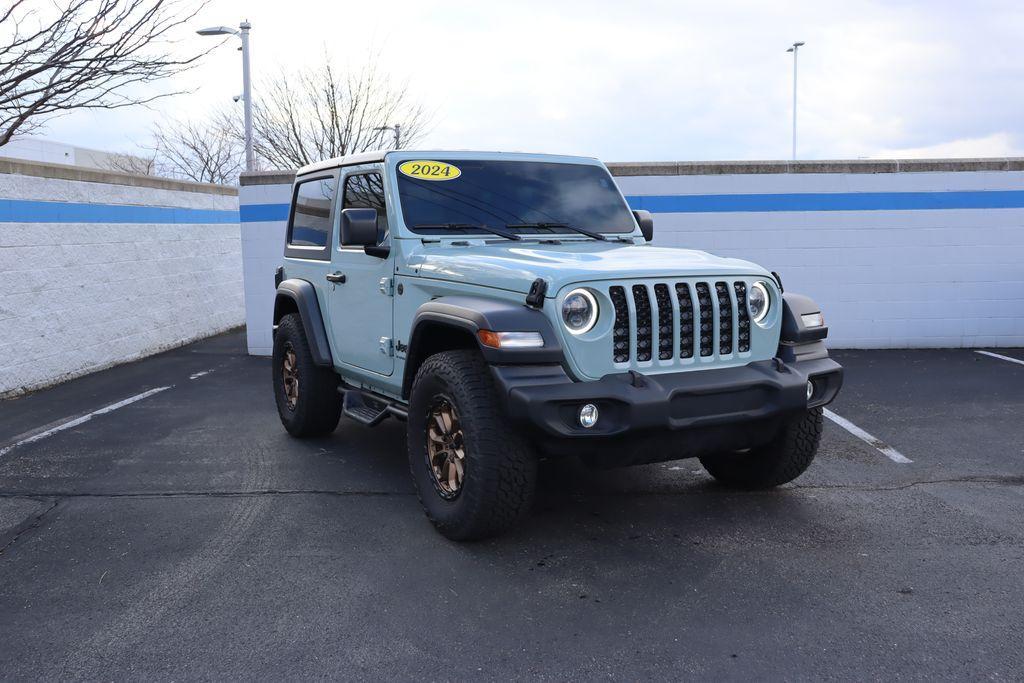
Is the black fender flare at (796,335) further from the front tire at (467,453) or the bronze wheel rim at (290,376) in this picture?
the bronze wheel rim at (290,376)

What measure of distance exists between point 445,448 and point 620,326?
1.08 meters

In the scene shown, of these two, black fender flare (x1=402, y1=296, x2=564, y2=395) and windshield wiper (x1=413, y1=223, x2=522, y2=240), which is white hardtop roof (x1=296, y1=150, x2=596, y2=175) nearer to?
windshield wiper (x1=413, y1=223, x2=522, y2=240)

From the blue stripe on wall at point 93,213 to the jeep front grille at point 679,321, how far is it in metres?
6.93

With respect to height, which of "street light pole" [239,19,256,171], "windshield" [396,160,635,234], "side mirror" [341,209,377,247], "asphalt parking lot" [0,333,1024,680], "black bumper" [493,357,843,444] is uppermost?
"street light pole" [239,19,256,171]

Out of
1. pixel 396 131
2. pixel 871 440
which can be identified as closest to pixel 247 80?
pixel 396 131

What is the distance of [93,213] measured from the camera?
990 cm

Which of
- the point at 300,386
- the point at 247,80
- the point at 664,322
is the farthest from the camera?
the point at 247,80

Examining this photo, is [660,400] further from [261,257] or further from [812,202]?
[261,257]

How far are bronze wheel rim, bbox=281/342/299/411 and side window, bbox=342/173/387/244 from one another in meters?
1.32

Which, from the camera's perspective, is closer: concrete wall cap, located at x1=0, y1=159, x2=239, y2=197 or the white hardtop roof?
the white hardtop roof

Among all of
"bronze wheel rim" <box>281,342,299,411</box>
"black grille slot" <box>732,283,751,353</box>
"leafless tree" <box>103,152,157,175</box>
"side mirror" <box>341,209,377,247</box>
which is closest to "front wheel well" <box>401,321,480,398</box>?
"side mirror" <box>341,209,377,247</box>

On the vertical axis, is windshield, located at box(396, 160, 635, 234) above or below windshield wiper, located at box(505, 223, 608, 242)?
above

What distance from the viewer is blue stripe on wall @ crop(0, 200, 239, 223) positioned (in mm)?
8531

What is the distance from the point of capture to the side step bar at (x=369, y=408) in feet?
16.7
